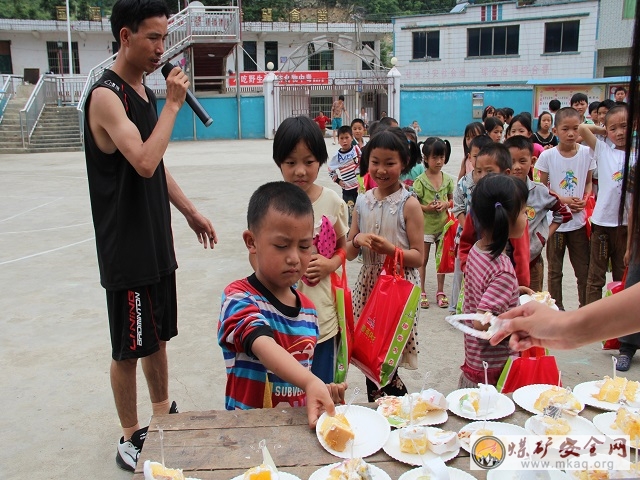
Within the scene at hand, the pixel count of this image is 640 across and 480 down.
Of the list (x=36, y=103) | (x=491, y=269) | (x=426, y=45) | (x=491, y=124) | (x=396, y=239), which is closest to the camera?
(x=491, y=269)

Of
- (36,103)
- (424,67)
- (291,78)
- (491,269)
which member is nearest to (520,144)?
(491,269)

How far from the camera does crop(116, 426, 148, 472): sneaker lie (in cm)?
276

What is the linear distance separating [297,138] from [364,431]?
4.58 feet

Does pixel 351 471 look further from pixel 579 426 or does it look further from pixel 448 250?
pixel 448 250

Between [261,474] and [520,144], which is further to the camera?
[520,144]

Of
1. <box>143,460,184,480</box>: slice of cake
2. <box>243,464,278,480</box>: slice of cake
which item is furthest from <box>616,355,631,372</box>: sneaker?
<box>143,460,184,480</box>: slice of cake

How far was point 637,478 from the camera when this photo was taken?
4.19 feet

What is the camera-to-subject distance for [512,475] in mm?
1428

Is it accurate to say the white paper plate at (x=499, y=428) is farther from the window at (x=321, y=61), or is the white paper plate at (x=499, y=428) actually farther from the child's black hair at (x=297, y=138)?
the window at (x=321, y=61)

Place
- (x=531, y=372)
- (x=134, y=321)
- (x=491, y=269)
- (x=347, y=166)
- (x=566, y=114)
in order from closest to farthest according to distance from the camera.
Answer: (x=531, y=372)
(x=134, y=321)
(x=491, y=269)
(x=566, y=114)
(x=347, y=166)

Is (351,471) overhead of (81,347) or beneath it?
overhead

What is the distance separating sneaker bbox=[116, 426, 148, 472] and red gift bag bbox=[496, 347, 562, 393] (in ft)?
5.56

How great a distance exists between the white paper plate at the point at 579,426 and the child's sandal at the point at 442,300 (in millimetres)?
3318

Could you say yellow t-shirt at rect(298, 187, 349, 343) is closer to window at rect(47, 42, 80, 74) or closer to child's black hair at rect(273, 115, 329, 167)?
child's black hair at rect(273, 115, 329, 167)
